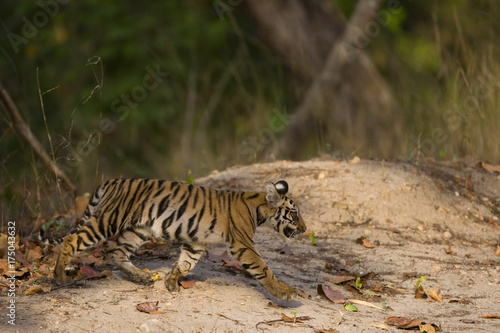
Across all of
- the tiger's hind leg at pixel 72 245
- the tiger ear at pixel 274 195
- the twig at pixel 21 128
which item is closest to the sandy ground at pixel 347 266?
the tiger's hind leg at pixel 72 245

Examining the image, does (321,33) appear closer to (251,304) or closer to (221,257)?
(221,257)

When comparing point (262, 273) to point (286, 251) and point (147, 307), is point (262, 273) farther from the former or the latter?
point (286, 251)

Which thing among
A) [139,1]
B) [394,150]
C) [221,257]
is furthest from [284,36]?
[221,257]

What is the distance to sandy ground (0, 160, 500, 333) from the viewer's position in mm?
4254

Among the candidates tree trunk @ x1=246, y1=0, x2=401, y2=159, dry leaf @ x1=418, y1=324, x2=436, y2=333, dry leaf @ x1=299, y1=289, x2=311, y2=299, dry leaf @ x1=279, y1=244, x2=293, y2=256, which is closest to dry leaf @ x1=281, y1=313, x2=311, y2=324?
dry leaf @ x1=299, y1=289, x2=311, y2=299

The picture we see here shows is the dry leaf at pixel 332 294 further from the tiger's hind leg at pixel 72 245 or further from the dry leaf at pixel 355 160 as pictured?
the dry leaf at pixel 355 160

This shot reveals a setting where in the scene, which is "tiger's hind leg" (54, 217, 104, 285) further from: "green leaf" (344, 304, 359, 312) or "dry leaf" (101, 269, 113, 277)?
"green leaf" (344, 304, 359, 312)

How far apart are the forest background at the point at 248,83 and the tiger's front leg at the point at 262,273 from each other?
3.01 meters

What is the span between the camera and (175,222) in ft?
16.1

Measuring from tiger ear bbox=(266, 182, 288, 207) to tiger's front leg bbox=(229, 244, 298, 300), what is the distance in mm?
425

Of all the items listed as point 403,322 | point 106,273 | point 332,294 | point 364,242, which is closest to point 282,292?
point 332,294

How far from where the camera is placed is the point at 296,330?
13.9ft

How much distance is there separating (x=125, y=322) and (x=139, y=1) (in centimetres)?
1337

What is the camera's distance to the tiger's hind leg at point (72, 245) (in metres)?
4.61
